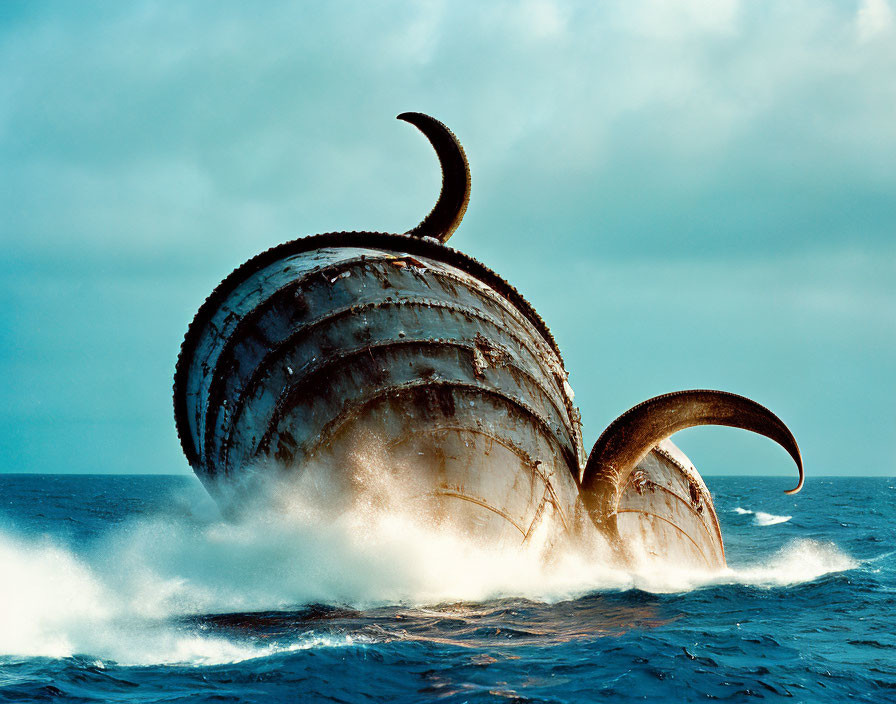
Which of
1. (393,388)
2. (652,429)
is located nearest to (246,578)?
(393,388)

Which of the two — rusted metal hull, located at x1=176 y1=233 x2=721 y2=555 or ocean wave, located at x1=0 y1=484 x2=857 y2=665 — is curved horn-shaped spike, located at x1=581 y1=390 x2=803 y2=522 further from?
ocean wave, located at x1=0 y1=484 x2=857 y2=665

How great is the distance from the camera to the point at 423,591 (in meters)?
7.64

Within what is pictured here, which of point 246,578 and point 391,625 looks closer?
point 391,625

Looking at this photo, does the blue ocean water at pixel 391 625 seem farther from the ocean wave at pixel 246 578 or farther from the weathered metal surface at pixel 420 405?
the weathered metal surface at pixel 420 405

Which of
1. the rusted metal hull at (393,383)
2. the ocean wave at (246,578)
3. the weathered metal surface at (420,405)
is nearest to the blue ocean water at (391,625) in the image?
the ocean wave at (246,578)

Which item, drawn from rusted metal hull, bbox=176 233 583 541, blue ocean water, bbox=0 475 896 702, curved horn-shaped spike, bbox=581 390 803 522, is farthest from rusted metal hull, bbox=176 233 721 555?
blue ocean water, bbox=0 475 896 702

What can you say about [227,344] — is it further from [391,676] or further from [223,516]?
[391,676]

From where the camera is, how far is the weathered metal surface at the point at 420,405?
8414mm

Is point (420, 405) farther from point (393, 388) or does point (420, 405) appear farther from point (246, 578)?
point (246, 578)

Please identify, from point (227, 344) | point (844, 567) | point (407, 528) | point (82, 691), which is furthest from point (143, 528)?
point (844, 567)

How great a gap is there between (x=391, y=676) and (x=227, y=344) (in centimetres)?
544

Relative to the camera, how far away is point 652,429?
30.4 feet

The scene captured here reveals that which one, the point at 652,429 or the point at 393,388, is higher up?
the point at 393,388

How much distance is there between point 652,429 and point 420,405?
109 inches
